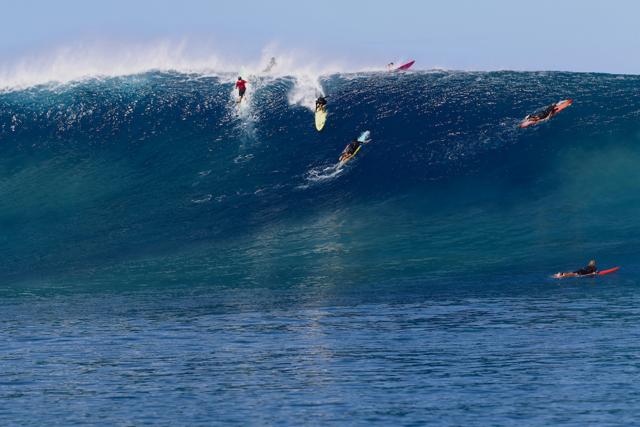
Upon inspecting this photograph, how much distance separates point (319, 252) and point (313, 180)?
21.5 feet

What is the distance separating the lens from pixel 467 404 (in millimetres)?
19297

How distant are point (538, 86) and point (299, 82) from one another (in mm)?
10302

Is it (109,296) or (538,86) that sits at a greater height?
(538,86)

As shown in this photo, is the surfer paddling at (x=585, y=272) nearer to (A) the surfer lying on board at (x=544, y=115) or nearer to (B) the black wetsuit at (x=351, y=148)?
(B) the black wetsuit at (x=351, y=148)

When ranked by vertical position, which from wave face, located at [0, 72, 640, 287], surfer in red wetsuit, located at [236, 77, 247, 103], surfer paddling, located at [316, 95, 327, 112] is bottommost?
wave face, located at [0, 72, 640, 287]

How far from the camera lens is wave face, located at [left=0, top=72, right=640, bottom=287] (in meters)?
34.4

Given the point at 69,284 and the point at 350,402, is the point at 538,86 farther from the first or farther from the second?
the point at 350,402

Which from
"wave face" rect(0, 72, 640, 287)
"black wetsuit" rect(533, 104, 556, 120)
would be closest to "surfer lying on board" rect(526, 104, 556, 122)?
"black wetsuit" rect(533, 104, 556, 120)

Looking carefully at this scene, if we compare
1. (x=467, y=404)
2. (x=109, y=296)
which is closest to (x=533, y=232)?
(x=109, y=296)

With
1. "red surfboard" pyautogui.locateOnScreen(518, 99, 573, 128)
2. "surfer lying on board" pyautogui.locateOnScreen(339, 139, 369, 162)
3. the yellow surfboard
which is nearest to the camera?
"surfer lying on board" pyautogui.locateOnScreen(339, 139, 369, 162)

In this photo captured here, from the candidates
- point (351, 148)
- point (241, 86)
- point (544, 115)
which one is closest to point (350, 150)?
point (351, 148)

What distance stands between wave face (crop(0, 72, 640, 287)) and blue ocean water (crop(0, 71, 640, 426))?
11 cm

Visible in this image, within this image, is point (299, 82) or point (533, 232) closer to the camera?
point (533, 232)

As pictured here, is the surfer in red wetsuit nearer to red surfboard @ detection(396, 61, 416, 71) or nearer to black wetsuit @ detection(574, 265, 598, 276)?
red surfboard @ detection(396, 61, 416, 71)
